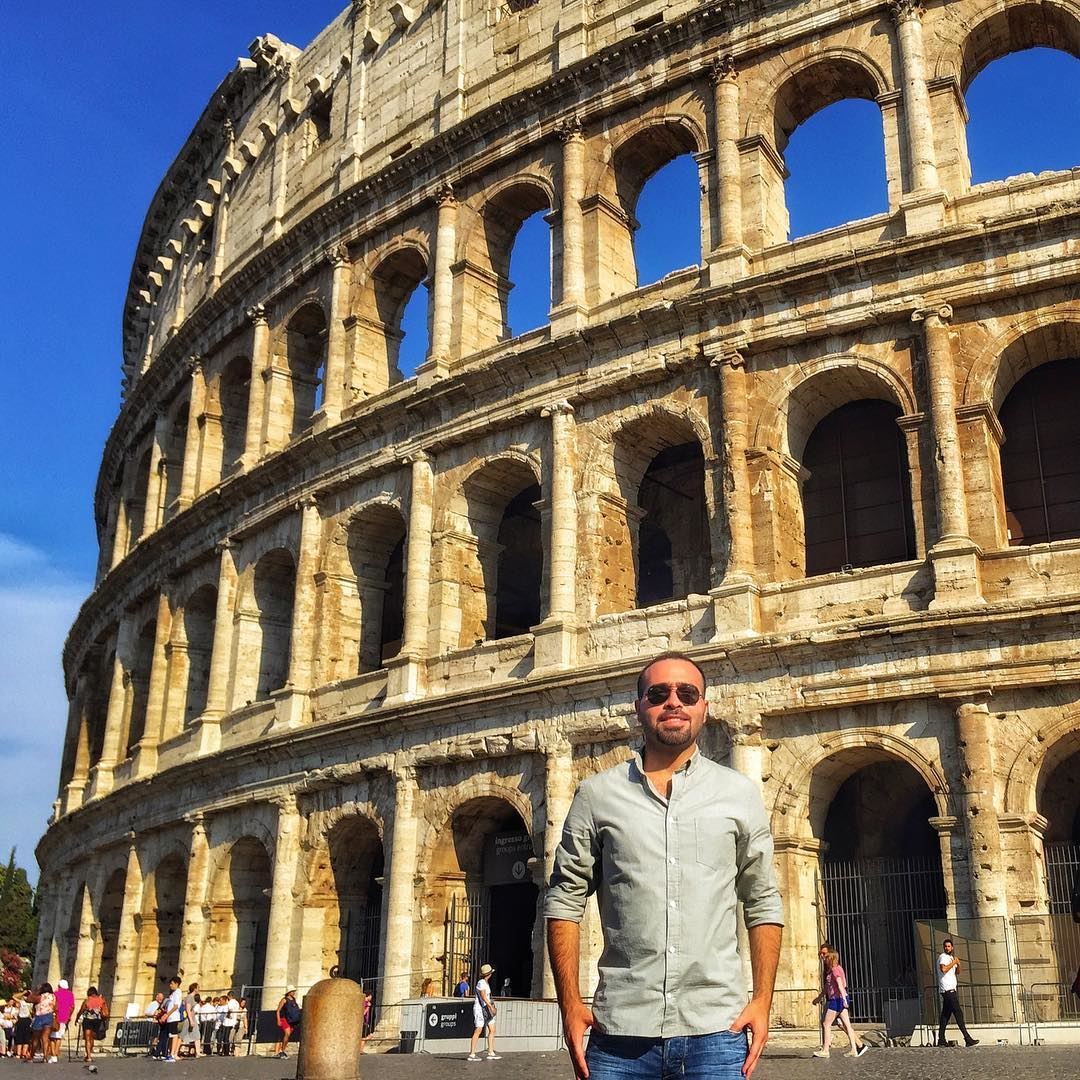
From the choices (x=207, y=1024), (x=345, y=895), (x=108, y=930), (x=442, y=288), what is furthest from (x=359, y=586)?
(x=108, y=930)

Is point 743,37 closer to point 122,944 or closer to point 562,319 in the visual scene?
point 562,319

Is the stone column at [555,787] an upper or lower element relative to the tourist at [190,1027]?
upper

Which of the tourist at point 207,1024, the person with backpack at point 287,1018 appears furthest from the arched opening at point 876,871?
the tourist at point 207,1024

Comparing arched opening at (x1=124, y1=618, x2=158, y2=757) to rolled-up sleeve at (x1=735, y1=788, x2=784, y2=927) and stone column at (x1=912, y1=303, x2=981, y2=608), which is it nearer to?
stone column at (x1=912, y1=303, x2=981, y2=608)

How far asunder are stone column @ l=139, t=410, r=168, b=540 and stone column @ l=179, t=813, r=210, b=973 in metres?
7.83

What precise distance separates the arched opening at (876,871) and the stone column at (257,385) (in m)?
12.5

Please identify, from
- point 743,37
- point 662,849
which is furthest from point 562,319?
point 662,849

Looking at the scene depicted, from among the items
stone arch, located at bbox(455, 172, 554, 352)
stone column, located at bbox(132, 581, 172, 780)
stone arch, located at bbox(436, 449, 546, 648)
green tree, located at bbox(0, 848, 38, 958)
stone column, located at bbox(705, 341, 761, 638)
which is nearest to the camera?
stone column, located at bbox(705, 341, 761, 638)

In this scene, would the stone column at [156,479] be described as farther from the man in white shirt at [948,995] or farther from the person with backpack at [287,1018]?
the man in white shirt at [948,995]

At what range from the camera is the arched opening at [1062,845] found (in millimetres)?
14016

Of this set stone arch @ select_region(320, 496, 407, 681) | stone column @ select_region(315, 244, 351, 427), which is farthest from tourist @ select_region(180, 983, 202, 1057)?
stone column @ select_region(315, 244, 351, 427)

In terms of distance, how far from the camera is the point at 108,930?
85.3 ft

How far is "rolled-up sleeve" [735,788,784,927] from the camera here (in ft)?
10.7

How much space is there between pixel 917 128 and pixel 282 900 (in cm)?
1403
